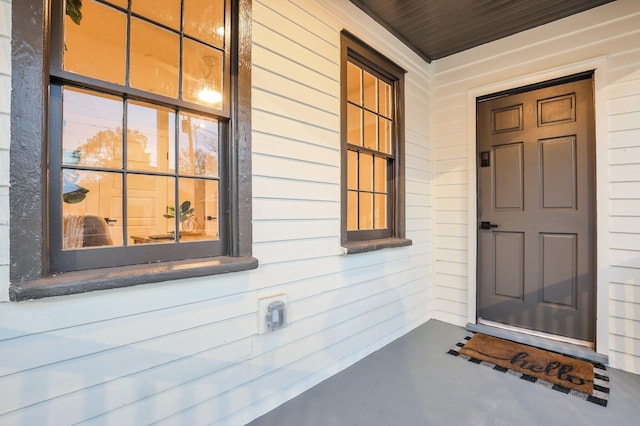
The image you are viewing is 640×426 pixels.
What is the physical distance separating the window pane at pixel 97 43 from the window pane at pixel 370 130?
173 centimetres

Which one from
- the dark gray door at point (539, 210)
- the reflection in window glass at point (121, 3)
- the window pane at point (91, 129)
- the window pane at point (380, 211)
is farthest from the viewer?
the window pane at point (380, 211)

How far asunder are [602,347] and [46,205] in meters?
3.37

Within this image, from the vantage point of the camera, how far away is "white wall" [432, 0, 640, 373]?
2.16m

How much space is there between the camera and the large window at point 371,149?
230cm

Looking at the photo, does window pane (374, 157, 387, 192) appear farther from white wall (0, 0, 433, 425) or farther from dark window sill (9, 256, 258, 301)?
dark window sill (9, 256, 258, 301)

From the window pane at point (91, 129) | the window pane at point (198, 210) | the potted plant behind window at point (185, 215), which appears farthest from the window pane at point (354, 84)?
the window pane at point (91, 129)

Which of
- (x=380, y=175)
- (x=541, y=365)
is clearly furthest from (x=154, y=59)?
(x=541, y=365)

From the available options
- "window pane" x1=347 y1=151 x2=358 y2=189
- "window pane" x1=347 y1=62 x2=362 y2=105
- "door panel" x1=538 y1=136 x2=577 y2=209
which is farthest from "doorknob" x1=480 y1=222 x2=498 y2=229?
"window pane" x1=347 y1=62 x2=362 y2=105

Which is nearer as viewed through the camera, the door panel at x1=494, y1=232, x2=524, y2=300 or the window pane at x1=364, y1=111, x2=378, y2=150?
the window pane at x1=364, y1=111, x2=378, y2=150

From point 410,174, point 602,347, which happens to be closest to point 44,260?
point 410,174

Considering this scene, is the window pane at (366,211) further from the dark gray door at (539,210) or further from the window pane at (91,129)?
the window pane at (91,129)

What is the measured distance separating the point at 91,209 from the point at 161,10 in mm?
951

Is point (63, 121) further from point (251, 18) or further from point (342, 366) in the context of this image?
point (342, 366)

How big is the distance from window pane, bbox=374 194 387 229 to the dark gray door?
3.13 ft
